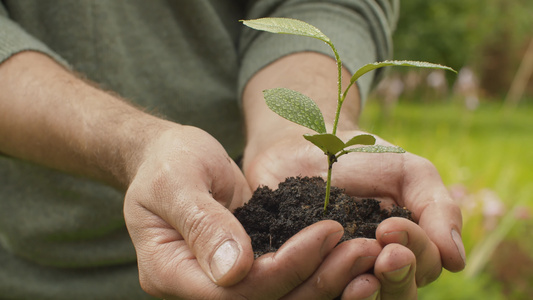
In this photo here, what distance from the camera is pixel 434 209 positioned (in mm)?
1262

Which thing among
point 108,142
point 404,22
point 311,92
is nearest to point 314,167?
point 311,92

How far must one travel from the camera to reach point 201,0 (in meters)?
1.84

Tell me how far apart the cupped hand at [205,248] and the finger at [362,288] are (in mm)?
14

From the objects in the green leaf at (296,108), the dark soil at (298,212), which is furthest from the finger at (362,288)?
the green leaf at (296,108)

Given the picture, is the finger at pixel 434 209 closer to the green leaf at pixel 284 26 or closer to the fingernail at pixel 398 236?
the fingernail at pixel 398 236

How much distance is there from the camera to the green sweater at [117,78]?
5.80 ft

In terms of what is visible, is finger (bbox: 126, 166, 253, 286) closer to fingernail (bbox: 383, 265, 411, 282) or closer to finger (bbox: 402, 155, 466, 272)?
fingernail (bbox: 383, 265, 411, 282)

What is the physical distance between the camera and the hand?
1.02m

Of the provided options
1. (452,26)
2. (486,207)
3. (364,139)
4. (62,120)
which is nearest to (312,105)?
(364,139)

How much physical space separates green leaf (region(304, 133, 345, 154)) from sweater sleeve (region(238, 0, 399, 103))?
840mm

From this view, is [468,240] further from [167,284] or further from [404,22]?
[404,22]

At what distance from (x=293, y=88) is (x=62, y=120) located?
2.44 ft

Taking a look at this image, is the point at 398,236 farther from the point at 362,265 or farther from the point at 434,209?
the point at 434,209

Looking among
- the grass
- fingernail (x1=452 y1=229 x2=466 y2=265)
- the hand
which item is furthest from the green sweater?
fingernail (x1=452 y1=229 x2=466 y2=265)
